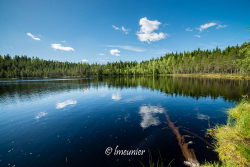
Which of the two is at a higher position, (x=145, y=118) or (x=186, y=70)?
(x=186, y=70)

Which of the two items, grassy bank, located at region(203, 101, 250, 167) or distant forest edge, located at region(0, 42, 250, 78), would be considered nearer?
grassy bank, located at region(203, 101, 250, 167)

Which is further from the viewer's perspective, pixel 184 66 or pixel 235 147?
pixel 184 66

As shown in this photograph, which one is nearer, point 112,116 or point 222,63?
point 112,116

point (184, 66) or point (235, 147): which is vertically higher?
point (184, 66)

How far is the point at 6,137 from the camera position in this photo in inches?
515

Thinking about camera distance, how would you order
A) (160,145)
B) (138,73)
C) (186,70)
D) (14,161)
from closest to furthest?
(14,161) → (160,145) → (186,70) → (138,73)

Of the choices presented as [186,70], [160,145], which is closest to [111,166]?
[160,145]

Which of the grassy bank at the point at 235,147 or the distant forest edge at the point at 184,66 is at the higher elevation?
the distant forest edge at the point at 184,66

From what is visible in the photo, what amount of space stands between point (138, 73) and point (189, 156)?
174 metres

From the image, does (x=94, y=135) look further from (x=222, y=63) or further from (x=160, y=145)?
(x=222, y=63)

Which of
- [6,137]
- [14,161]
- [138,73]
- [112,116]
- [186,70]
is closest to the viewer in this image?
[14,161]

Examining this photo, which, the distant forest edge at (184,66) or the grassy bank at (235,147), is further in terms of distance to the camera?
the distant forest edge at (184,66)

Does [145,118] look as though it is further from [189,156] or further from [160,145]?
[189,156]

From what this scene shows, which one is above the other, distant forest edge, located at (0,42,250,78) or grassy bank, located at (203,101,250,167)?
distant forest edge, located at (0,42,250,78)
